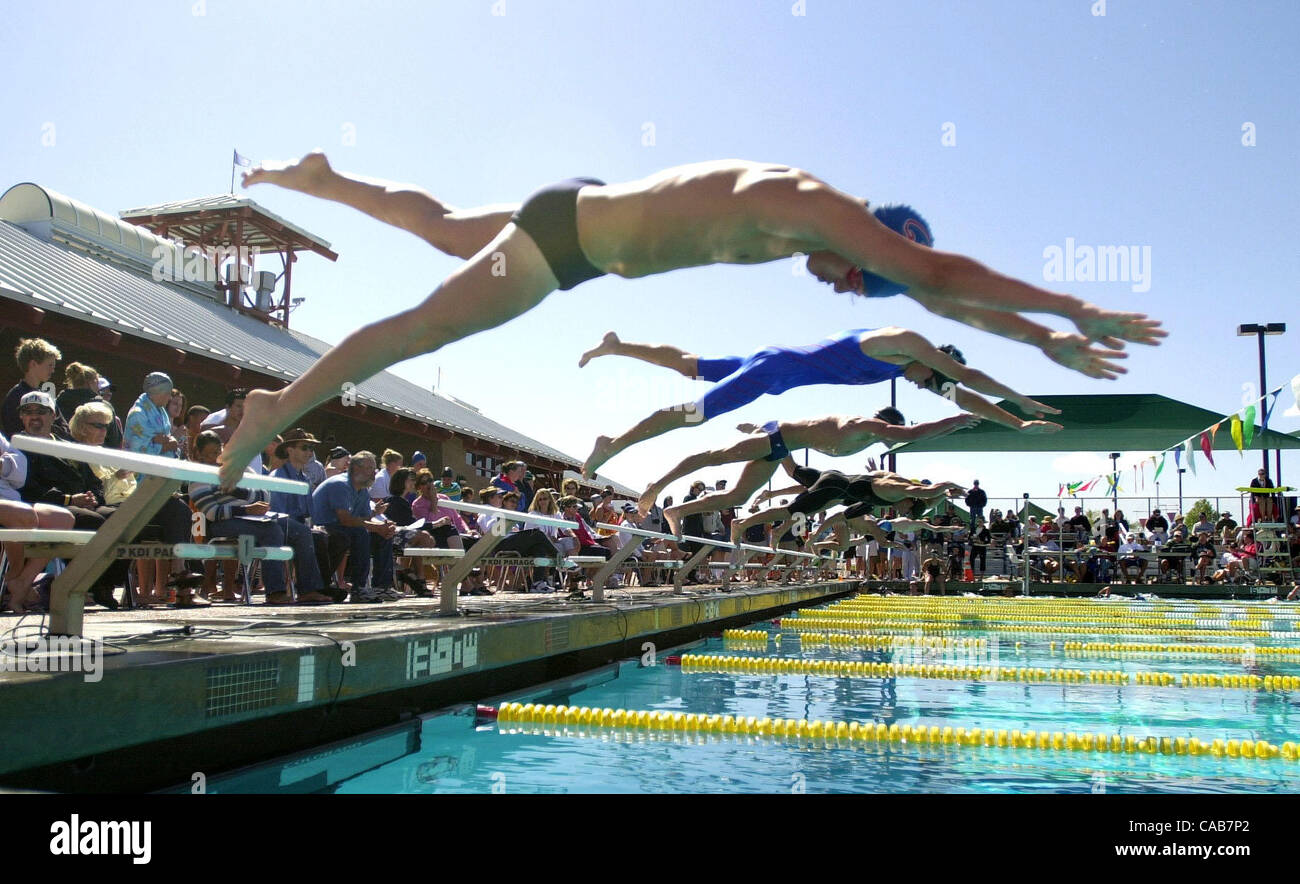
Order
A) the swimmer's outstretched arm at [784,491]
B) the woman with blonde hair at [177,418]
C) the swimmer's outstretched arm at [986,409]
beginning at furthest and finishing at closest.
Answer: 1. the swimmer's outstretched arm at [784,491]
2. the woman with blonde hair at [177,418]
3. the swimmer's outstretched arm at [986,409]

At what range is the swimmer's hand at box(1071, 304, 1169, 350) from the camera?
2555 millimetres

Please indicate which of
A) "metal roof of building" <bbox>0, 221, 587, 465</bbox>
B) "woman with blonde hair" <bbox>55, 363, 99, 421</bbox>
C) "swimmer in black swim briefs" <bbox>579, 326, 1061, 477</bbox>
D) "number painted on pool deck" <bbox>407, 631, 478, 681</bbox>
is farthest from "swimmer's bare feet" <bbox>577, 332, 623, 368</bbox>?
"metal roof of building" <bbox>0, 221, 587, 465</bbox>

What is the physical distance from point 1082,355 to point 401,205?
2.18m

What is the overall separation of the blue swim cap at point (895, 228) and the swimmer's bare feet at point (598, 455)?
3.23m

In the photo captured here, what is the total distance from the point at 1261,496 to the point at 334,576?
61.6ft

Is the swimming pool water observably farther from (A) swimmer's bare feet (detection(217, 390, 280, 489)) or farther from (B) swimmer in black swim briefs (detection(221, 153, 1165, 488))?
(B) swimmer in black swim briefs (detection(221, 153, 1165, 488))

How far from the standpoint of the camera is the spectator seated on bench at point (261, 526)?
5.81 metres

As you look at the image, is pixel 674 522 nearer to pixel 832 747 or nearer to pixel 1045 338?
pixel 832 747

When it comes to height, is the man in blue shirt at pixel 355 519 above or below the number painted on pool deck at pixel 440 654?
above

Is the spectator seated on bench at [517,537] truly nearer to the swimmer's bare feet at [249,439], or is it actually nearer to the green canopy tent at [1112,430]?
the swimmer's bare feet at [249,439]

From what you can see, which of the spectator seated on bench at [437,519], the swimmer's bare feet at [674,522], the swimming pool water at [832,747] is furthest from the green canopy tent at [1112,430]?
the swimming pool water at [832,747]

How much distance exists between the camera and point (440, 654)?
4.67 meters
